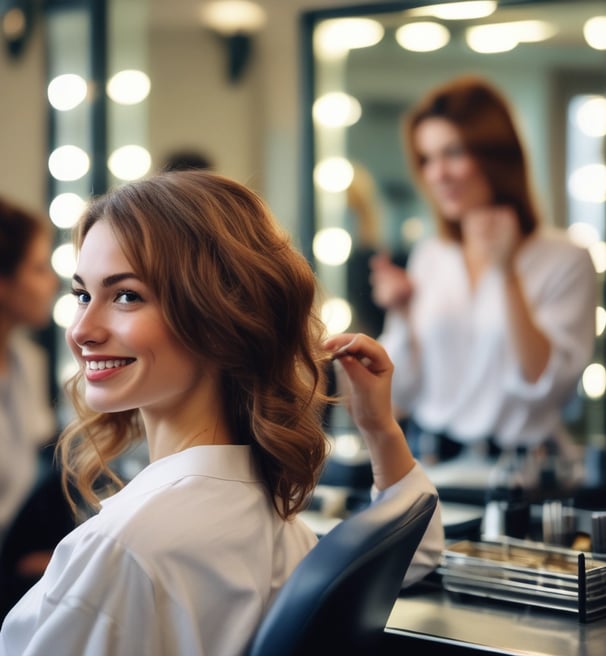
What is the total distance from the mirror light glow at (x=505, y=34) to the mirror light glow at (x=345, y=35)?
262 mm

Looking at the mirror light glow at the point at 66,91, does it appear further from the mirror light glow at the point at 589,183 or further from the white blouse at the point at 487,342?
the mirror light glow at the point at 589,183

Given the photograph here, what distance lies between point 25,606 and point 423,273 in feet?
6.36

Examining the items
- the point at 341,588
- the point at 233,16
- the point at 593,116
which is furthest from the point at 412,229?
the point at 341,588

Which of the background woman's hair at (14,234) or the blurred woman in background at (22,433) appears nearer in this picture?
the blurred woman in background at (22,433)

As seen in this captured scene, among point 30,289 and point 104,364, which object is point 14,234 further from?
point 104,364

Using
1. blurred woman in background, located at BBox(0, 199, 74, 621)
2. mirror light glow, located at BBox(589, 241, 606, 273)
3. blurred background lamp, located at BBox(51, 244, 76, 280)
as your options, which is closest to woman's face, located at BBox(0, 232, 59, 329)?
blurred woman in background, located at BBox(0, 199, 74, 621)

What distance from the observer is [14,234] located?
2367mm

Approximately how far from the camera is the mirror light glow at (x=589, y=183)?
103 inches

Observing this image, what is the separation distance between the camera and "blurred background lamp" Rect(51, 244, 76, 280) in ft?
10.3

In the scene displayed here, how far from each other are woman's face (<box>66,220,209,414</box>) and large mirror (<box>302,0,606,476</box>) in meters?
1.68

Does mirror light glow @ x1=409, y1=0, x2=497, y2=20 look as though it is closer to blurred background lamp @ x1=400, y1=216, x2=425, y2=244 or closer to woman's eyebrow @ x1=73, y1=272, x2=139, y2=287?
blurred background lamp @ x1=400, y1=216, x2=425, y2=244

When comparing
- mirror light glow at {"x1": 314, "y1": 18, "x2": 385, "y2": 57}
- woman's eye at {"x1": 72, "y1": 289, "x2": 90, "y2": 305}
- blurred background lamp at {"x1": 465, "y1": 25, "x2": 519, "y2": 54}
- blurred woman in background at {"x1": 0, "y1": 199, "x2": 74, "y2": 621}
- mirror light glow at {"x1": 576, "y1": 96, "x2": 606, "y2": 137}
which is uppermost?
mirror light glow at {"x1": 314, "y1": 18, "x2": 385, "y2": 57}

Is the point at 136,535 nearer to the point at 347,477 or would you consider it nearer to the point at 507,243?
the point at 347,477

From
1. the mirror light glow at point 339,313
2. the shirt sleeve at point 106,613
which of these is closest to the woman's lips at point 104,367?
the shirt sleeve at point 106,613
